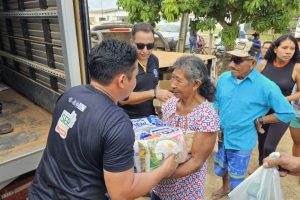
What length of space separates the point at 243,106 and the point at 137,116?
3.20ft

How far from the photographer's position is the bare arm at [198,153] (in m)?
1.50

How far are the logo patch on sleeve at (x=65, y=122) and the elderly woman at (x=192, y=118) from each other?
64 centimetres

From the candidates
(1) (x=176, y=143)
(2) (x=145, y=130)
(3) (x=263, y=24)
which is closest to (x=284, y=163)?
(1) (x=176, y=143)

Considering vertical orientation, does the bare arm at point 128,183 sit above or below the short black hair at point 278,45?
below

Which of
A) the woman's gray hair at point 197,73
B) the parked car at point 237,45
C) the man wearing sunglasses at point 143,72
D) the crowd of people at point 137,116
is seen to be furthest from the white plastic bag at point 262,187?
the parked car at point 237,45

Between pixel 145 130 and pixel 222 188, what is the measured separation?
2.08 meters

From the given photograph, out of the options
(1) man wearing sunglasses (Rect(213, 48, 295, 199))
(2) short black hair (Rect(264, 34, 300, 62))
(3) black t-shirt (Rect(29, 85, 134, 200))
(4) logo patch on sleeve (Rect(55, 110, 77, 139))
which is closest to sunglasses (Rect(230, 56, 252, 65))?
(1) man wearing sunglasses (Rect(213, 48, 295, 199))

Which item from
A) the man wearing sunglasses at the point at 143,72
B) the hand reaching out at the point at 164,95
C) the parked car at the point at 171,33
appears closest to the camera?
the hand reaching out at the point at 164,95

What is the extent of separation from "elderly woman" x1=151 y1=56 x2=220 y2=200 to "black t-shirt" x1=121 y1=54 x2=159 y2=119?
1.93 feet

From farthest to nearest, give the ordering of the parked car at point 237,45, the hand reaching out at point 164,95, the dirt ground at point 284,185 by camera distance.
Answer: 1. the parked car at point 237,45
2. the dirt ground at point 284,185
3. the hand reaching out at point 164,95

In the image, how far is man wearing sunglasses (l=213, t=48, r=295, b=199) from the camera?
2375mm

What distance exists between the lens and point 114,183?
115 centimetres

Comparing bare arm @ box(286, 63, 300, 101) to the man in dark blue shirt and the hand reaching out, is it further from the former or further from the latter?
the man in dark blue shirt

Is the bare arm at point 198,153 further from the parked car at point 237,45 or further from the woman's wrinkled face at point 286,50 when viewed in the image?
the parked car at point 237,45
